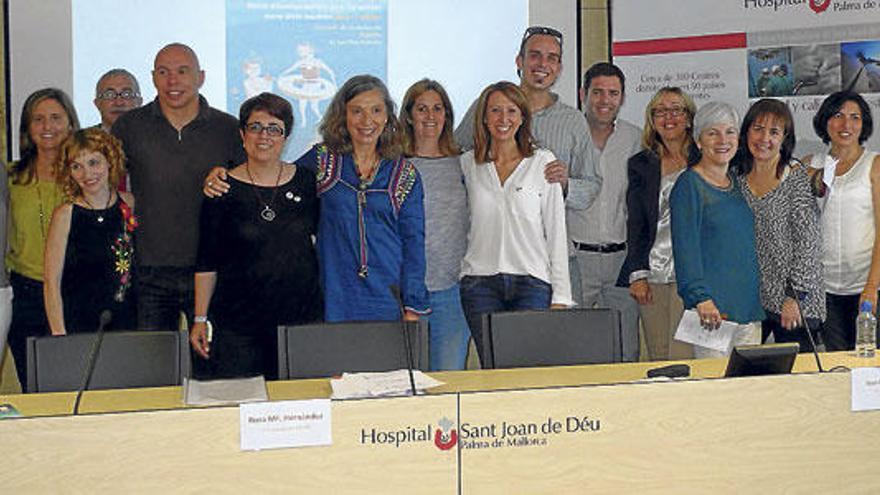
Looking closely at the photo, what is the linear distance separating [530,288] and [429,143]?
68 cm

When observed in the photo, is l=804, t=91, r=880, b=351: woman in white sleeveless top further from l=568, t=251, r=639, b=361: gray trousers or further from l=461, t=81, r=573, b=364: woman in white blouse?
l=461, t=81, r=573, b=364: woman in white blouse

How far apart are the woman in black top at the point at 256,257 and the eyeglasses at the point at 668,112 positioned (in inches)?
65.1

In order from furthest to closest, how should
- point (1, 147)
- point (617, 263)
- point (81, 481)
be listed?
1. point (1, 147)
2. point (617, 263)
3. point (81, 481)

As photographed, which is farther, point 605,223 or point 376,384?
point 605,223

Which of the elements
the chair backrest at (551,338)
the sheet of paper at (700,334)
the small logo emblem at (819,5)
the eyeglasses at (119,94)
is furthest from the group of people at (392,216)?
the small logo emblem at (819,5)

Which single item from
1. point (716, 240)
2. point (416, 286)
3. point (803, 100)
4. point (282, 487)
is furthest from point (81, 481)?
point (803, 100)

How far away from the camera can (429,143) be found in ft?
15.0

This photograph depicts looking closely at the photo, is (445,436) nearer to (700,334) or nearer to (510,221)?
(700,334)

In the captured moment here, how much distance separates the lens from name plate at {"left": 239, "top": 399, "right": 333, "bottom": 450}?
232 centimetres

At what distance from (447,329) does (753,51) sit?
2084 millimetres

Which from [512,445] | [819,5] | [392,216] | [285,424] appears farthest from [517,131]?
[285,424]

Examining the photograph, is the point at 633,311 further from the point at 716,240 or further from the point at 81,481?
the point at 81,481

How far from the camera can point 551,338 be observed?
3.57 m

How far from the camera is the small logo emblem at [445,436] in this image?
2.42m
